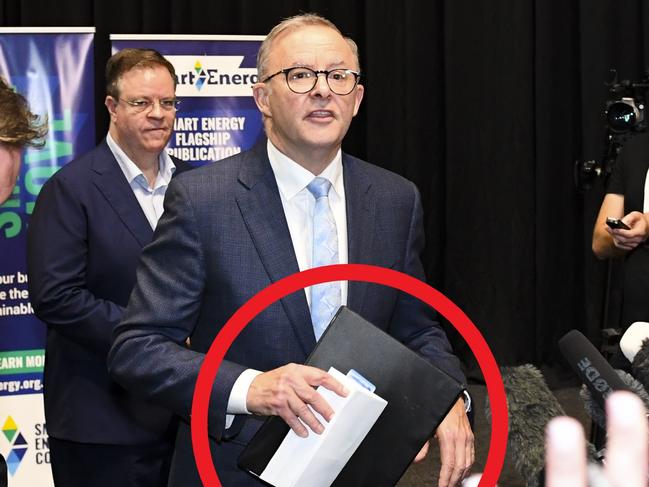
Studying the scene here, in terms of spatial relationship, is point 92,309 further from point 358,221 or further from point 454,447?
point 454,447

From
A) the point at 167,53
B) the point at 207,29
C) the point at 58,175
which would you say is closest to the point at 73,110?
the point at 167,53

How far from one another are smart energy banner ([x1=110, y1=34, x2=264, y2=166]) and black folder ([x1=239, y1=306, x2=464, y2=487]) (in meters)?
2.81

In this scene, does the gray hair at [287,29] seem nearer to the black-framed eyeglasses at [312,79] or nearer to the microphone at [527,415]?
the black-framed eyeglasses at [312,79]

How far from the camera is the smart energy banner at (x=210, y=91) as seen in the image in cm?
420

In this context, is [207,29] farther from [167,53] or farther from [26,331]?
[26,331]

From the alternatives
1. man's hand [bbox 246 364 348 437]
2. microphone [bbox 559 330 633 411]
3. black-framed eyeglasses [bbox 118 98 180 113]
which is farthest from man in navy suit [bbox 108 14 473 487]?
black-framed eyeglasses [bbox 118 98 180 113]

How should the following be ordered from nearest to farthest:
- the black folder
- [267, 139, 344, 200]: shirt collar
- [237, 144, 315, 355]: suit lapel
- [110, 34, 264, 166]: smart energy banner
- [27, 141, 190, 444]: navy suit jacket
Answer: the black folder
[237, 144, 315, 355]: suit lapel
[267, 139, 344, 200]: shirt collar
[27, 141, 190, 444]: navy suit jacket
[110, 34, 264, 166]: smart energy banner

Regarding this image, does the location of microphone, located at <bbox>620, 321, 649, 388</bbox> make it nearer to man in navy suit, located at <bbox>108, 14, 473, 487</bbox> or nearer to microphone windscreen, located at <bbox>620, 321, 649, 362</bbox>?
microphone windscreen, located at <bbox>620, 321, 649, 362</bbox>

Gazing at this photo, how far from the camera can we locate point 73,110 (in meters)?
4.07

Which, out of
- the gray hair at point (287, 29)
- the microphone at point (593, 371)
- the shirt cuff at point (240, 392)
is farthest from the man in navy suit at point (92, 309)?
the microphone at point (593, 371)

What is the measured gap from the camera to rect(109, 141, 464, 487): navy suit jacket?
1.71 meters

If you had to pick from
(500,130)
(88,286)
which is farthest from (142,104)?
Answer: (500,130)

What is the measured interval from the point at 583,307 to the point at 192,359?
17.2ft

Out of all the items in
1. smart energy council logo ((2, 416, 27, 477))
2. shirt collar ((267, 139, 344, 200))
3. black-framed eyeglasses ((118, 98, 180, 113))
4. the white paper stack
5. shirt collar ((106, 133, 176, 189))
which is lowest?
smart energy council logo ((2, 416, 27, 477))
